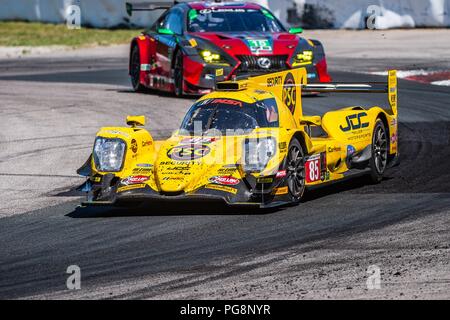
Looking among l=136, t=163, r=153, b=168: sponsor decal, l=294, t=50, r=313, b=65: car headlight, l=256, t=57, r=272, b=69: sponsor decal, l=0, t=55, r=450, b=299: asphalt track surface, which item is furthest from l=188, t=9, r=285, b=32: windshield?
l=136, t=163, r=153, b=168: sponsor decal

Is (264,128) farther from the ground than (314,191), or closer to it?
farther from the ground

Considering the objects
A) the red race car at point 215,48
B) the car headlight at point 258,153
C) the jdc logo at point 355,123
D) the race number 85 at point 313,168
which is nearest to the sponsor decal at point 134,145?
the car headlight at point 258,153

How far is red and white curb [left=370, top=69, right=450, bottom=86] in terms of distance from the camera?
830 inches

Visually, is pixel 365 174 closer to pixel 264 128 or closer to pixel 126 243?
pixel 264 128

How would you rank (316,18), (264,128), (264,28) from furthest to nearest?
1. (316,18)
2. (264,28)
3. (264,128)

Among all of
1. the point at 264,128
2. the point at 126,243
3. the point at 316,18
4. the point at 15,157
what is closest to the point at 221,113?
the point at 264,128

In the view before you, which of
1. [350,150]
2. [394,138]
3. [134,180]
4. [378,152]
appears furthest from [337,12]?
[134,180]

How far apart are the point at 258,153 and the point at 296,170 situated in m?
0.48

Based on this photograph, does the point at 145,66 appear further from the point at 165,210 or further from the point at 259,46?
the point at 165,210

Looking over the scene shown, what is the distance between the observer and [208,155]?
10859 millimetres

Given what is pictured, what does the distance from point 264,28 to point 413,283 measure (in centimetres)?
1164

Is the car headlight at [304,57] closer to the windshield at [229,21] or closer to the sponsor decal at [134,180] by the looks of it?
the windshield at [229,21]

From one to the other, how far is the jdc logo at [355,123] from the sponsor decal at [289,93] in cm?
57

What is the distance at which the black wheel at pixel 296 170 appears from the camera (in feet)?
36.1
